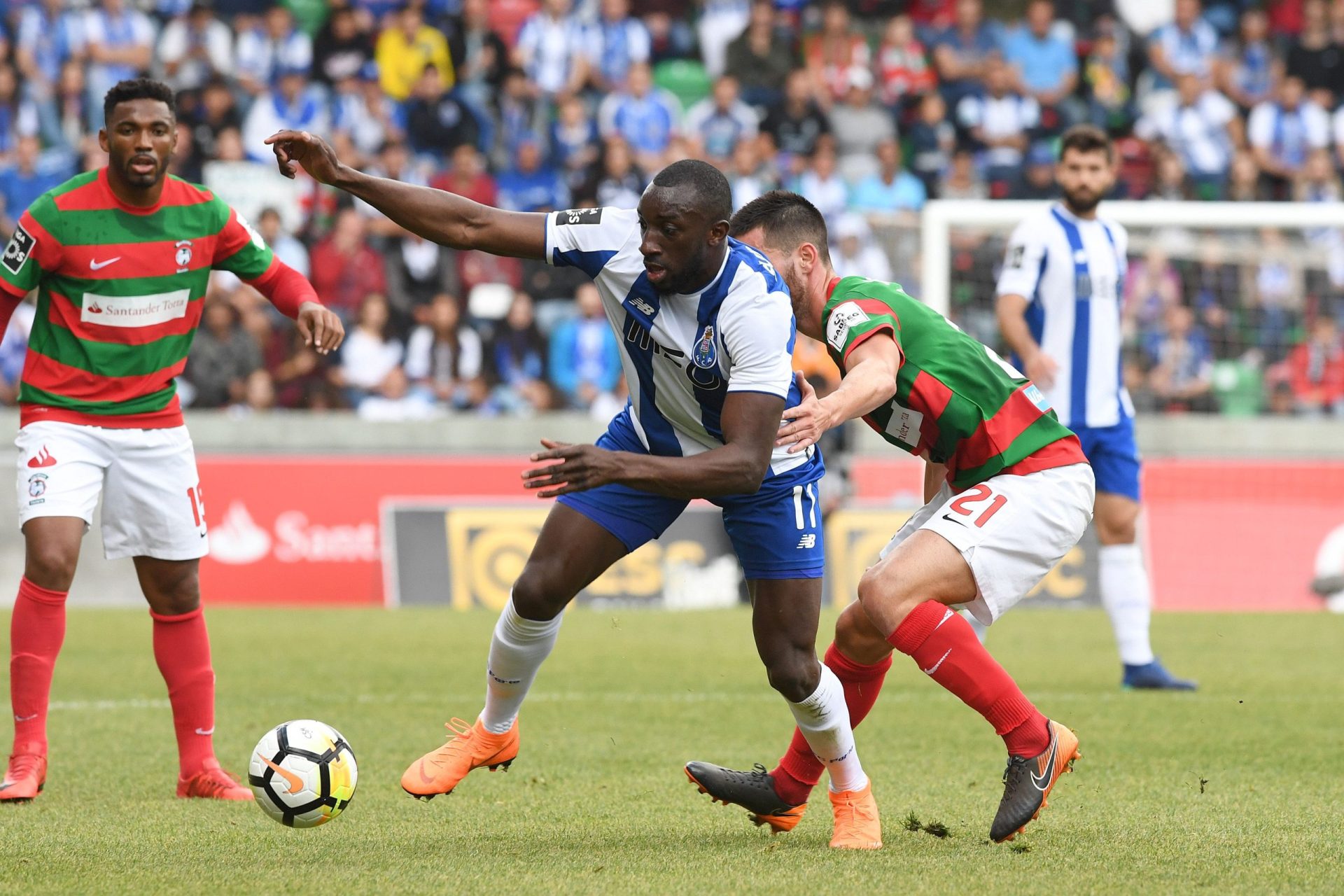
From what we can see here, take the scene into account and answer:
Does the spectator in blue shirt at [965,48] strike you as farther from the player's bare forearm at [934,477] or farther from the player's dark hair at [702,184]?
the player's dark hair at [702,184]

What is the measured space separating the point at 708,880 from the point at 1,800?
9.07ft

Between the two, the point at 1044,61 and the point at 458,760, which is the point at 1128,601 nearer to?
the point at 458,760

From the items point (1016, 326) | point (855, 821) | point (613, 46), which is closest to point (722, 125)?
point (613, 46)

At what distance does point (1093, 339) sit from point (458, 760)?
4.82m

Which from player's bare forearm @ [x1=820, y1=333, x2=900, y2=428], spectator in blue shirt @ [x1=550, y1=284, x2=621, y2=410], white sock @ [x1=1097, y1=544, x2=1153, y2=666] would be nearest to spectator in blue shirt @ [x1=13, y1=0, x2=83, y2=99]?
spectator in blue shirt @ [x1=550, y1=284, x2=621, y2=410]

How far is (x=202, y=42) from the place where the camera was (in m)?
18.7

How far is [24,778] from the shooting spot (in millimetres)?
5988

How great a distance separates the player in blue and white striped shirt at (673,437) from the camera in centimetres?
484

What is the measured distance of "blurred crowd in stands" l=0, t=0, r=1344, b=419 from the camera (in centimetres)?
1541

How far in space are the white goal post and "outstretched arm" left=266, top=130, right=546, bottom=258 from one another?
23.5 feet

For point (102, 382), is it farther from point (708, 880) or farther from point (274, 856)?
point (708, 880)

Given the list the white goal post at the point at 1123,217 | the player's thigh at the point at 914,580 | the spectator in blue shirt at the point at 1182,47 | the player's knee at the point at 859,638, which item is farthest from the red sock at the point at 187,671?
the spectator in blue shirt at the point at 1182,47

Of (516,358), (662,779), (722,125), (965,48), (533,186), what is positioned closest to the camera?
(662,779)

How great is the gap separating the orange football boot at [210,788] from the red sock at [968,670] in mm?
2517
